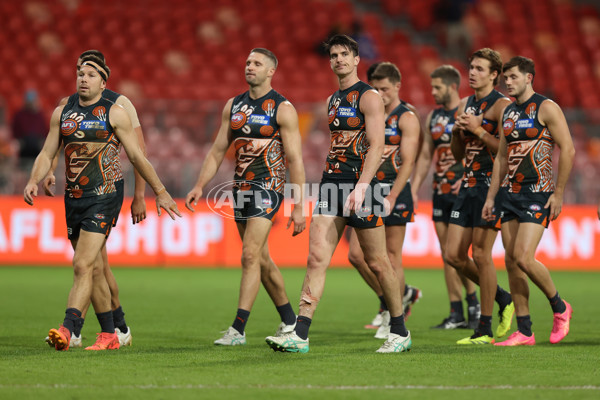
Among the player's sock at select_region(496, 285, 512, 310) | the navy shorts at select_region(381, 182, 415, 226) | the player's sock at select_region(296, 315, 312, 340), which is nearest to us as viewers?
the player's sock at select_region(296, 315, 312, 340)

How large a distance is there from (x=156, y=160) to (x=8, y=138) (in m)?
3.20

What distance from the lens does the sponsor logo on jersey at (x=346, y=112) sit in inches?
307

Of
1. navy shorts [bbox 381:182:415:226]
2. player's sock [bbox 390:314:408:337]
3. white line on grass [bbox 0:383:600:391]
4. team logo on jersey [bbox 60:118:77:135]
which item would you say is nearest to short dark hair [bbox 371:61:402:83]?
navy shorts [bbox 381:182:415:226]

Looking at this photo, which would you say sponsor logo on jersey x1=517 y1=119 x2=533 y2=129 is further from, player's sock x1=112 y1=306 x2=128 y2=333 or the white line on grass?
player's sock x1=112 y1=306 x2=128 y2=333

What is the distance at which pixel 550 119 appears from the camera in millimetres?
8180

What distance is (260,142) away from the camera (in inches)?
328

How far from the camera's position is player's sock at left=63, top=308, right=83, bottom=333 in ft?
24.5

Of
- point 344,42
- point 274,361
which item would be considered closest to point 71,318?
point 274,361

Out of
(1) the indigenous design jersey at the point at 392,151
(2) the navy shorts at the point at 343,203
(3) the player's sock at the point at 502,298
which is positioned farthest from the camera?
(1) the indigenous design jersey at the point at 392,151

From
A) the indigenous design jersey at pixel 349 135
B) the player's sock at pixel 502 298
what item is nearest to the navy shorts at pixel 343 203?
the indigenous design jersey at pixel 349 135

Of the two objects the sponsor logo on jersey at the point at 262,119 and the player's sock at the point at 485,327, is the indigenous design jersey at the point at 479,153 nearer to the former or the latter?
the player's sock at the point at 485,327

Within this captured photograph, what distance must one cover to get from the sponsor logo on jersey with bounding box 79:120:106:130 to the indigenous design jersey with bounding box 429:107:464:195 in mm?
4111

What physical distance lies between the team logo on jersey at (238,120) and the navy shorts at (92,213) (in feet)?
4.17

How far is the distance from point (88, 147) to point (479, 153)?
150 inches
